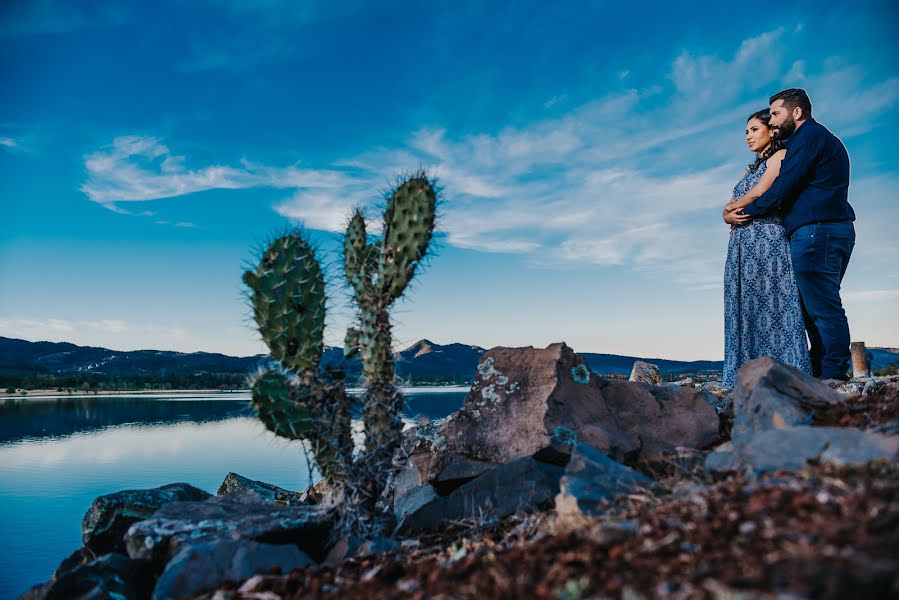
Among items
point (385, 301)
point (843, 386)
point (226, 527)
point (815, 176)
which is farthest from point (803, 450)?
point (815, 176)

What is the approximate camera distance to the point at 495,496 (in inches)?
186

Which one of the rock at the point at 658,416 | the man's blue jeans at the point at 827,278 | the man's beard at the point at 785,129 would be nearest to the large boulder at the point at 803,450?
the rock at the point at 658,416

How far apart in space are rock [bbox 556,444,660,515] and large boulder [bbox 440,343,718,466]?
138 cm

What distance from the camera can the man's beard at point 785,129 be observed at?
8055 millimetres

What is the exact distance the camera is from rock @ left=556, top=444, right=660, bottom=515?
348 centimetres

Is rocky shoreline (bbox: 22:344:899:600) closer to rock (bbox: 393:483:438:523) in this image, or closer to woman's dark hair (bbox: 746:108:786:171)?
rock (bbox: 393:483:438:523)

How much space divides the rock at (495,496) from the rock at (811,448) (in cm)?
152

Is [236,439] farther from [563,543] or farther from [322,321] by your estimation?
[563,543]

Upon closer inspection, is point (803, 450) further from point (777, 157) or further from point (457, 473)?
point (777, 157)

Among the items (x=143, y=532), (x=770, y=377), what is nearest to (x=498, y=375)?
→ (x=770, y=377)

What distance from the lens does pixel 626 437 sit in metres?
5.62

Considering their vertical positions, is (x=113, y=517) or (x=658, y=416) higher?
(x=658, y=416)

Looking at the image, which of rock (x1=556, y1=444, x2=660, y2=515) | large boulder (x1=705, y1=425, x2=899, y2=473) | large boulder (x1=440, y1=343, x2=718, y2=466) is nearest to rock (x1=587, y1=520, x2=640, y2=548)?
rock (x1=556, y1=444, x2=660, y2=515)

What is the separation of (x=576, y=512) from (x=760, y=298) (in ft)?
20.0
